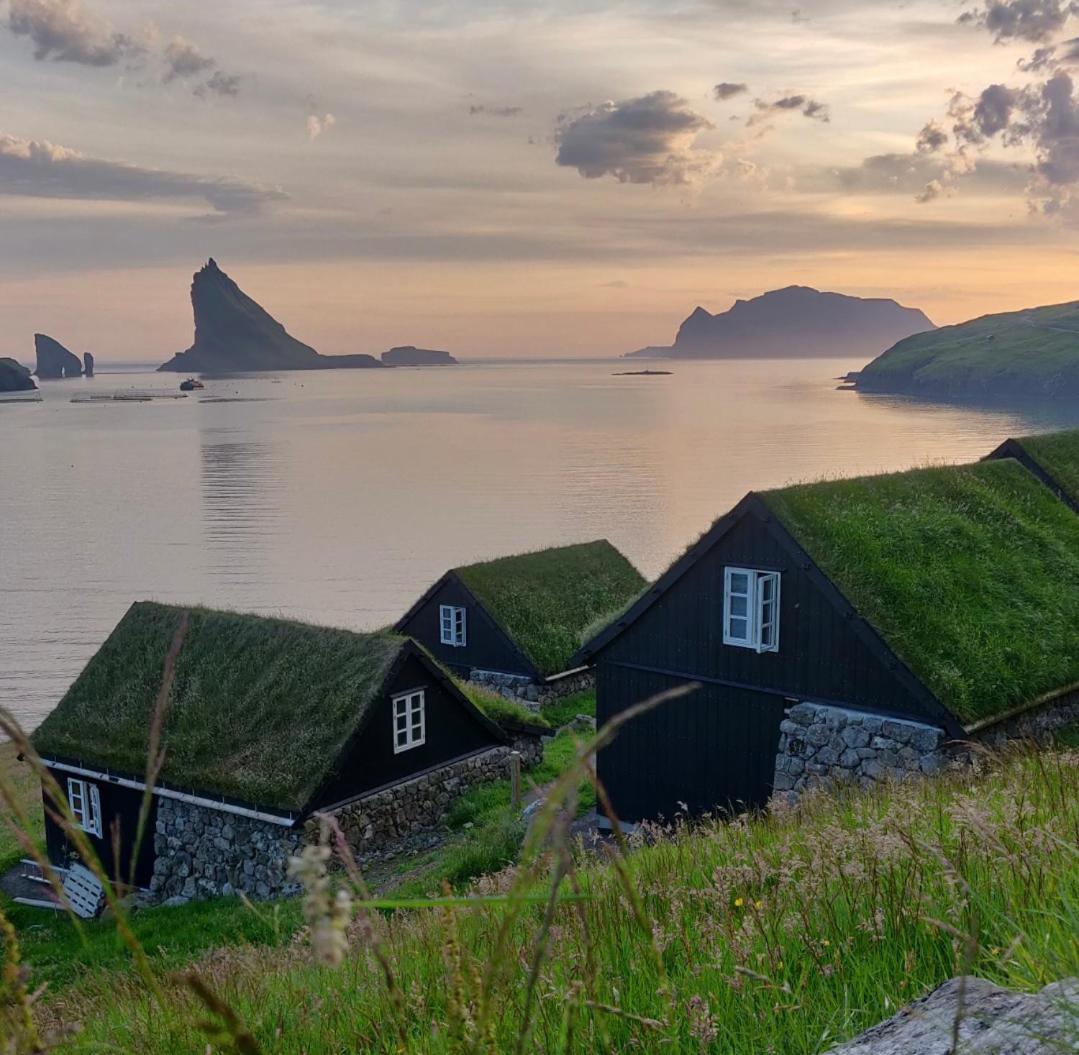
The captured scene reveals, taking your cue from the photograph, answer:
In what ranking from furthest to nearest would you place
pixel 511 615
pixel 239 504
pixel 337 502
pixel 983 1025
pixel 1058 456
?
pixel 239 504 → pixel 337 502 → pixel 511 615 → pixel 1058 456 → pixel 983 1025

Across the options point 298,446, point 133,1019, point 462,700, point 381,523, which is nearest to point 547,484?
point 381,523

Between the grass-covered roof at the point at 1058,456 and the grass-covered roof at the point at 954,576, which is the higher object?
the grass-covered roof at the point at 1058,456

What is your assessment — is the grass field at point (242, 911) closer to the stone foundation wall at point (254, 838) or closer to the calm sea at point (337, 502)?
the stone foundation wall at point (254, 838)

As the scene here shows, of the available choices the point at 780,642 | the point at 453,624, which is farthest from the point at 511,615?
the point at 780,642

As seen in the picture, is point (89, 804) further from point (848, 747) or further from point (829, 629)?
point (829, 629)

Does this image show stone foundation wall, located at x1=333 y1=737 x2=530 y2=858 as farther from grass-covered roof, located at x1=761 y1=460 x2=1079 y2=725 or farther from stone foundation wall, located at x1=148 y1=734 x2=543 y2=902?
grass-covered roof, located at x1=761 y1=460 x2=1079 y2=725

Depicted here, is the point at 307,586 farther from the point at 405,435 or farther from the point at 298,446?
the point at 405,435

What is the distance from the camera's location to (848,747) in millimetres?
18547

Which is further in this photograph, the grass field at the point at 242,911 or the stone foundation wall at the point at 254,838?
the stone foundation wall at the point at 254,838

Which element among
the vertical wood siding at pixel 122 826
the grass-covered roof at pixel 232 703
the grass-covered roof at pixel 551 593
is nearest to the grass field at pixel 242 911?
the vertical wood siding at pixel 122 826

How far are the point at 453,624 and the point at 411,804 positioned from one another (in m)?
13.9

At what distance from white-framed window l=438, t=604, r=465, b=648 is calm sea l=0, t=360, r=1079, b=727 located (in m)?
18.9

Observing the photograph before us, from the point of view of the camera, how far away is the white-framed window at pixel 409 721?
24.4 meters

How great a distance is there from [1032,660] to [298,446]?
144055 mm
